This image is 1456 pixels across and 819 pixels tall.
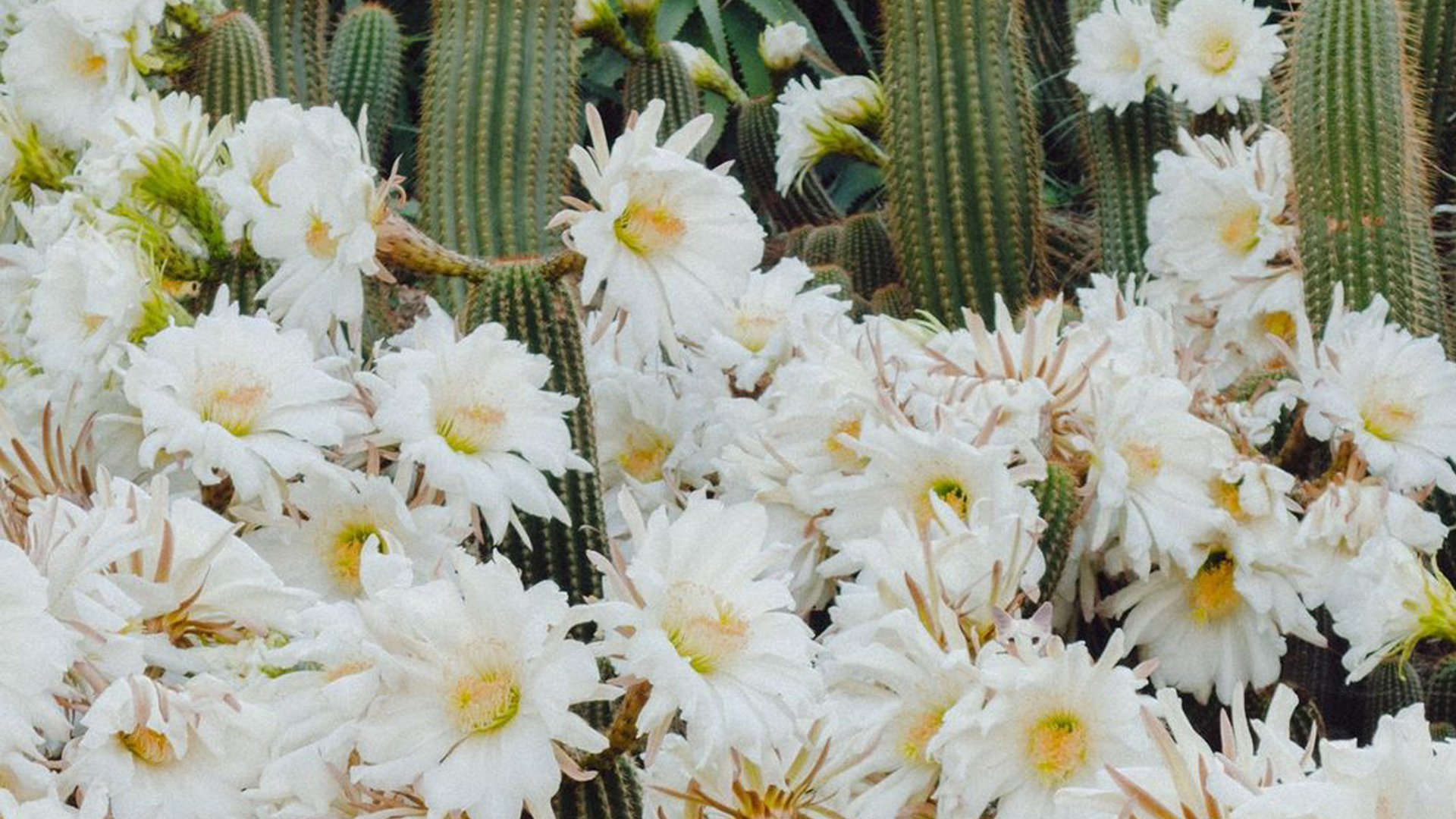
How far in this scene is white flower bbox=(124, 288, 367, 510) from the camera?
1.11 meters

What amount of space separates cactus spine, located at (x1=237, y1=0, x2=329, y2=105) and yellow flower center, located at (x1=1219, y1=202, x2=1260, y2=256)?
3.16ft

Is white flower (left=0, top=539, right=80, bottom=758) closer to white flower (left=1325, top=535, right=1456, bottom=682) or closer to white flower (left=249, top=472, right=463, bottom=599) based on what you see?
white flower (left=249, top=472, right=463, bottom=599)

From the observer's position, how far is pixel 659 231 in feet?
3.89

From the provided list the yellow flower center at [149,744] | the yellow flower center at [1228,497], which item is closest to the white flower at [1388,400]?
the yellow flower center at [1228,497]

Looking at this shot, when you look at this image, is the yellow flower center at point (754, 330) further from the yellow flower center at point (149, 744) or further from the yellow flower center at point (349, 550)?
the yellow flower center at point (149, 744)

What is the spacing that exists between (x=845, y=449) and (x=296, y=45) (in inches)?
39.2

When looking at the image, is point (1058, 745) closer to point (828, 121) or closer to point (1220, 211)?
point (1220, 211)

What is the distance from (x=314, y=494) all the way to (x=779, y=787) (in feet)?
1.25

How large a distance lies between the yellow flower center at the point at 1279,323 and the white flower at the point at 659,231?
0.73 m

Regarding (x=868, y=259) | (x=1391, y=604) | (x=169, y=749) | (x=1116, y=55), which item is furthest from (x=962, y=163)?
(x=169, y=749)

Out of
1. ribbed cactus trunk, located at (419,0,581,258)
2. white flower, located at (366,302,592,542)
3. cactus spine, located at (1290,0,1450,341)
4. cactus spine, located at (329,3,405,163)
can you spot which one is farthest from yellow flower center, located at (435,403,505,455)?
cactus spine, located at (329,3,405,163)

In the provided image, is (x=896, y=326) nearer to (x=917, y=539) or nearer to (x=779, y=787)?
(x=917, y=539)

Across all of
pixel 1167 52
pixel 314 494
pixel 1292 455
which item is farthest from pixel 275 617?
pixel 1167 52

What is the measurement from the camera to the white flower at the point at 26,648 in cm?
86
